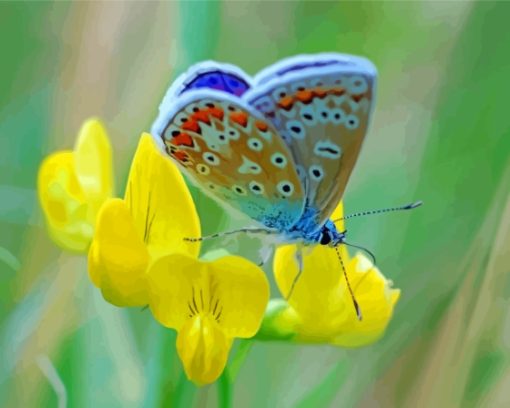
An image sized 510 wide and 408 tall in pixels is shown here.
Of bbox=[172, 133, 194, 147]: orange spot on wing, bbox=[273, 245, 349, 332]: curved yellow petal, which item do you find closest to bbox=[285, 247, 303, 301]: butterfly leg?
bbox=[273, 245, 349, 332]: curved yellow petal

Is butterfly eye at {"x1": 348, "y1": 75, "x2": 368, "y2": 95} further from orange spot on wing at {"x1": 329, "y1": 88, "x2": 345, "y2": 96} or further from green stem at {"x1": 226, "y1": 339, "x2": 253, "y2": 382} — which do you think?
green stem at {"x1": 226, "y1": 339, "x2": 253, "y2": 382}

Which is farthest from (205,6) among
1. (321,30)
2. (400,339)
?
(400,339)

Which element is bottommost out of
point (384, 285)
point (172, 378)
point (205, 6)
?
point (172, 378)

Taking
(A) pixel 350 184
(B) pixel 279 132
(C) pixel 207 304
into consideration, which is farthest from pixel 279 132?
(A) pixel 350 184

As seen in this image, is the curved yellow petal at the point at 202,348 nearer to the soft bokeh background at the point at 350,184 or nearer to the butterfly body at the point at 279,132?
the butterfly body at the point at 279,132

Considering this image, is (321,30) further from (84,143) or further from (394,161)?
(84,143)

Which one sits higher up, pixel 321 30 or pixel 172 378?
pixel 321 30

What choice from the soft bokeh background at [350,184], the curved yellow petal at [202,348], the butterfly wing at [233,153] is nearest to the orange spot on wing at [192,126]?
the butterfly wing at [233,153]
